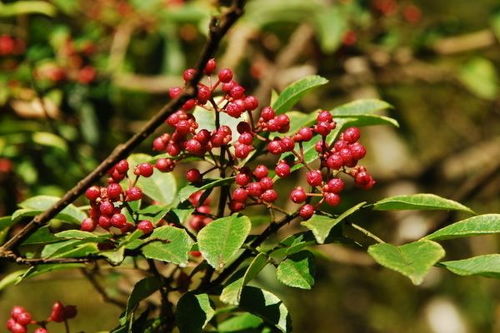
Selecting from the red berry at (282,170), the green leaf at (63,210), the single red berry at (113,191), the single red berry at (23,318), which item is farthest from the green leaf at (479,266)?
the single red berry at (23,318)

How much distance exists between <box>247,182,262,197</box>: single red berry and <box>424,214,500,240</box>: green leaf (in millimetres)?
255

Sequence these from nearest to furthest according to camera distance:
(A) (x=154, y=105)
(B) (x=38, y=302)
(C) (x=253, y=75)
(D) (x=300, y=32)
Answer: (D) (x=300, y=32), (C) (x=253, y=75), (A) (x=154, y=105), (B) (x=38, y=302)

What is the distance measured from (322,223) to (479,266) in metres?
0.22

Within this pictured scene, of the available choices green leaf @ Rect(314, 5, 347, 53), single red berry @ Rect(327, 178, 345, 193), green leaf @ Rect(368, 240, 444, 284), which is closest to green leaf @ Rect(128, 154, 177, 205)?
single red berry @ Rect(327, 178, 345, 193)

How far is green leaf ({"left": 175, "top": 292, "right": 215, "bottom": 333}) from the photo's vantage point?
841 millimetres

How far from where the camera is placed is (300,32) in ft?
8.44

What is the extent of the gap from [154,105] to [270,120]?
2105 millimetres

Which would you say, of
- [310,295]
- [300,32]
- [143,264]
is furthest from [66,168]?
[310,295]

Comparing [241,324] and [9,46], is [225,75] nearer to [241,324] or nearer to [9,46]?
[241,324]

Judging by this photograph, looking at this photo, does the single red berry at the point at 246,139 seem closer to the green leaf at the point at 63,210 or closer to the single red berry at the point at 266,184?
the single red berry at the point at 266,184

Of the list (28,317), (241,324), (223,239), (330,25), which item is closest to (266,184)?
(223,239)

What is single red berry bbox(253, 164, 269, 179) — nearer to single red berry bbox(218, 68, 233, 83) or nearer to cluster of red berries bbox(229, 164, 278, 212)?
cluster of red berries bbox(229, 164, 278, 212)

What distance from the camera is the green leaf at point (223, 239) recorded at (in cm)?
80

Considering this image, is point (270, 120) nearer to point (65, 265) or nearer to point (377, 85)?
point (65, 265)
